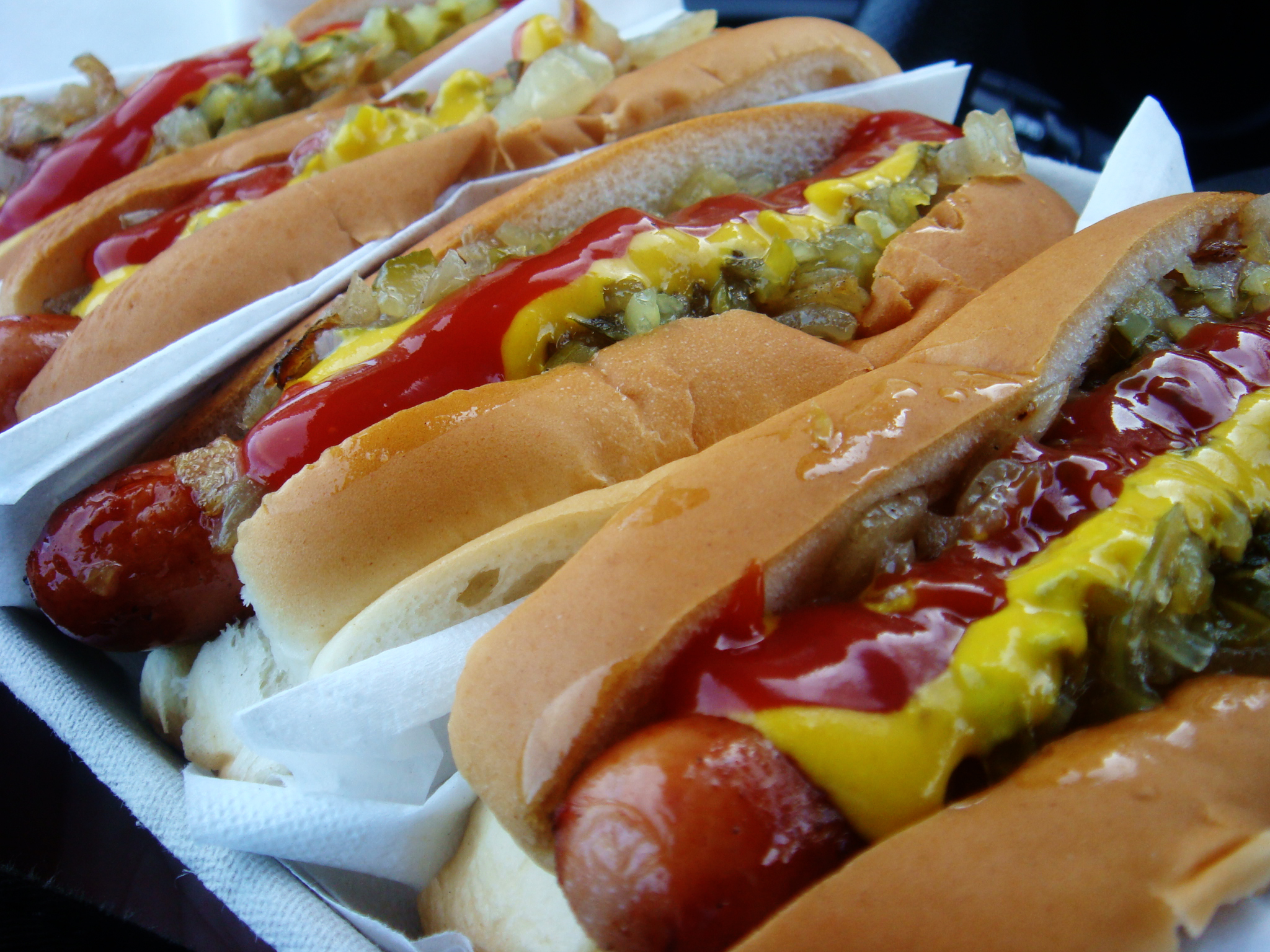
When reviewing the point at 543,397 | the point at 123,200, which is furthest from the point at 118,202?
the point at 543,397

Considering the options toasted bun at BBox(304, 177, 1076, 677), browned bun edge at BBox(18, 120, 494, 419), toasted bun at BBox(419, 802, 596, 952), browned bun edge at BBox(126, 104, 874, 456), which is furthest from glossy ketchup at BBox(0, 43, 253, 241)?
toasted bun at BBox(419, 802, 596, 952)

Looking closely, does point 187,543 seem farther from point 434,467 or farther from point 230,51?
point 230,51

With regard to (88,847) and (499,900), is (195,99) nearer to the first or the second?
(88,847)

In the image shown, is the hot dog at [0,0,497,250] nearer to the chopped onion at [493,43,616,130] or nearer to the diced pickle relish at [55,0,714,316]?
the diced pickle relish at [55,0,714,316]

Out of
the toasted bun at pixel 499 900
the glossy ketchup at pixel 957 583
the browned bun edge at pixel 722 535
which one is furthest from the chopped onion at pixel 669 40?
the toasted bun at pixel 499 900

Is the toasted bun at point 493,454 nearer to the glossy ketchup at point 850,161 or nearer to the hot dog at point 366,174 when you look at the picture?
the glossy ketchup at point 850,161

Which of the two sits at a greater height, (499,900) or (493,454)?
(493,454)
